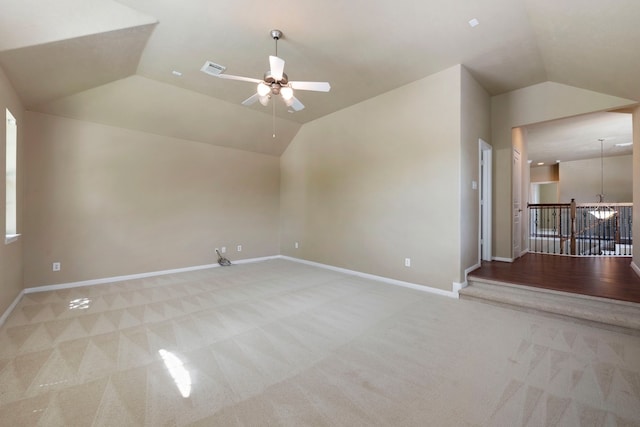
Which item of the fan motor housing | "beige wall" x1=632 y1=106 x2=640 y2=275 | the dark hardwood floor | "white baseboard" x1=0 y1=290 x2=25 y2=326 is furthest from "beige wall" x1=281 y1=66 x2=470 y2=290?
"white baseboard" x1=0 y1=290 x2=25 y2=326

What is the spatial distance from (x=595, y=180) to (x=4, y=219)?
1499 centimetres

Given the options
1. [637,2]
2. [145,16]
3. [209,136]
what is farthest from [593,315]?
[209,136]

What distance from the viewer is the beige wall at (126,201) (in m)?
4.17

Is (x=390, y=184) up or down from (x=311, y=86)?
Answer: down

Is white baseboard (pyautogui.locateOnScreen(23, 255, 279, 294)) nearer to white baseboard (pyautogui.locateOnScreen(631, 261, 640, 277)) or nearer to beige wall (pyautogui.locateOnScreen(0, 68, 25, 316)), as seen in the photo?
beige wall (pyautogui.locateOnScreen(0, 68, 25, 316))

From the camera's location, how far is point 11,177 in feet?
11.6

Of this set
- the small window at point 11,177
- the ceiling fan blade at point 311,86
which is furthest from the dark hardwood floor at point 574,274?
the small window at point 11,177

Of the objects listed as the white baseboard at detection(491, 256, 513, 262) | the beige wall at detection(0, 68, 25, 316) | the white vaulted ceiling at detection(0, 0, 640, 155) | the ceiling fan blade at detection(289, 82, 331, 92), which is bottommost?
the white baseboard at detection(491, 256, 513, 262)

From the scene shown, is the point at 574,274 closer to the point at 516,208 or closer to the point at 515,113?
the point at 516,208

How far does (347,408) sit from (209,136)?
5448 millimetres

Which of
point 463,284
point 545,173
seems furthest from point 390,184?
point 545,173

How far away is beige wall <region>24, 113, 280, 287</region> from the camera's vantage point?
13.7 ft

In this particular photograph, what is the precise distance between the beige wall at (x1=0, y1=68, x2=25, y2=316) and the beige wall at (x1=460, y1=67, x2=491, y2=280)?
551 cm

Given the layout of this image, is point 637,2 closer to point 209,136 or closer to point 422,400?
point 422,400
